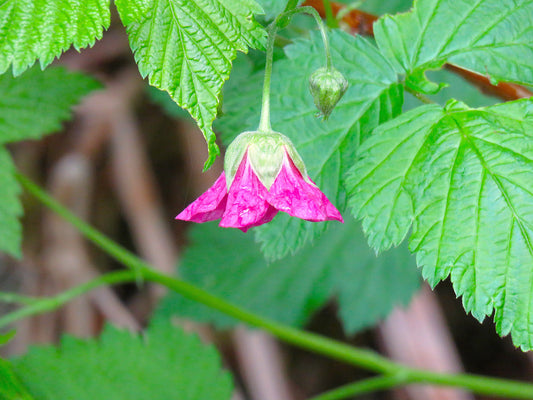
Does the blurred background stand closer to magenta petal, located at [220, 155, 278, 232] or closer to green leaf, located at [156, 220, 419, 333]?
green leaf, located at [156, 220, 419, 333]

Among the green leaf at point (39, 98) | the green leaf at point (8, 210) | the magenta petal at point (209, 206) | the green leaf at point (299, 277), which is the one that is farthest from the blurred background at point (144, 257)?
the magenta petal at point (209, 206)

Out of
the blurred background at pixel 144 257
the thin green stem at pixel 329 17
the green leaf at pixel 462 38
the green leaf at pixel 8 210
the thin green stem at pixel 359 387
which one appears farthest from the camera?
the blurred background at pixel 144 257

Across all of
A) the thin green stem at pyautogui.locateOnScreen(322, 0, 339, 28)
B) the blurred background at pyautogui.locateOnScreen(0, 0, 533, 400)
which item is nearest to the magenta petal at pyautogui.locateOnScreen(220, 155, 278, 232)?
the thin green stem at pyautogui.locateOnScreen(322, 0, 339, 28)

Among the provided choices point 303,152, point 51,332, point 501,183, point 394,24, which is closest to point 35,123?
point 303,152

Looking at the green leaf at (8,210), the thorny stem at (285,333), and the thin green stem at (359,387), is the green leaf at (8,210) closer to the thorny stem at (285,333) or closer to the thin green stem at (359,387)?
the thorny stem at (285,333)

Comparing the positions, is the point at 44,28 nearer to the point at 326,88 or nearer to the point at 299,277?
the point at 326,88

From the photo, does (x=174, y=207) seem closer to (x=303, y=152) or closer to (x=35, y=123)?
(x=35, y=123)
